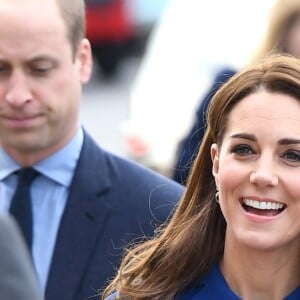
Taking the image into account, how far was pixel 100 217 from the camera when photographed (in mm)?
5426

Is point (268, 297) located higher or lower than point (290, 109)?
lower

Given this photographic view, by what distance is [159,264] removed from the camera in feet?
15.4

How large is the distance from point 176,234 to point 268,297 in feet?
1.41

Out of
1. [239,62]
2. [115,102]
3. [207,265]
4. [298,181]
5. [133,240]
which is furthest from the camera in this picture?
[115,102]

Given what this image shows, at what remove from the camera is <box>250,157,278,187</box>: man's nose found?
428cm

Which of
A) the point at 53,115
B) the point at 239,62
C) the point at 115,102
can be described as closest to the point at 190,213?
the point at 53,115

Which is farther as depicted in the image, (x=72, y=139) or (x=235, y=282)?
(x=72, y=139)

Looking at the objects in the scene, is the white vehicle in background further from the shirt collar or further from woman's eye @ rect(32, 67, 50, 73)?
woman's eye @ rect(32, 67, 50, 73)

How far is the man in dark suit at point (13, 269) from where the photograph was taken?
9.53ft

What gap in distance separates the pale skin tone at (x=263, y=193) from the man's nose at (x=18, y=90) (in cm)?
112

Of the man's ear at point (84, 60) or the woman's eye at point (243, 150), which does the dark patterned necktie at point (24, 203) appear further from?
the woman's eye at point (243, 150)

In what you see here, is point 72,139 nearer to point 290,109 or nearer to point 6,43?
point 6,43

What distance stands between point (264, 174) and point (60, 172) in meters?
1.39

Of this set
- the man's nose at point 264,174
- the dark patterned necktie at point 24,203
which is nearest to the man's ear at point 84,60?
the dark patterned necktie at point 24,203
